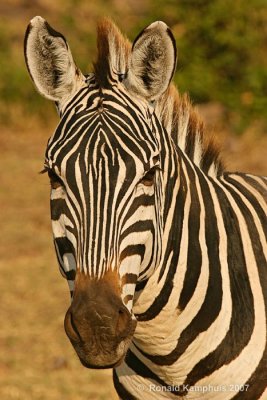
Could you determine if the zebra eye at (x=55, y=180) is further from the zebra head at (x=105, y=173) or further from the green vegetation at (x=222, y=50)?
the green vegetation at (x=222, y=50)

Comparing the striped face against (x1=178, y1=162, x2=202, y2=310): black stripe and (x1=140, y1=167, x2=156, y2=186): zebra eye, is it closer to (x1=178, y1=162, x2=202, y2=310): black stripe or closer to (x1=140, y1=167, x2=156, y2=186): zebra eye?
(x1=140, y1=167, x2=156, y2=186): zebra eye

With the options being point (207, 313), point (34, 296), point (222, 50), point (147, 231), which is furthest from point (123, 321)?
point (222, 50)

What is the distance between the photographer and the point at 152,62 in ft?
13.1

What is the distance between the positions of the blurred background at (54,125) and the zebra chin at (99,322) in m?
4.25

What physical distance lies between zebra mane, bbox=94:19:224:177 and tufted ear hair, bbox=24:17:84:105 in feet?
0.38

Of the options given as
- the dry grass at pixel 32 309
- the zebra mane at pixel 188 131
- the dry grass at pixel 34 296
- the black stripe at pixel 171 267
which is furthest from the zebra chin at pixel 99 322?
the dry grass at pixel 32 309

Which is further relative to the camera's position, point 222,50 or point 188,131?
point 222,50

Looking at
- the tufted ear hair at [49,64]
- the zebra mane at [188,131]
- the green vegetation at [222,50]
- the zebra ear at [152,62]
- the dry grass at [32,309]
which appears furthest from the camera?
the green vegetation at [222,50]

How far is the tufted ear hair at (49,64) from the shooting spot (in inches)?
161

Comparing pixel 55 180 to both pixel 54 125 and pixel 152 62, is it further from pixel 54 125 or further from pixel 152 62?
pixel 54 125

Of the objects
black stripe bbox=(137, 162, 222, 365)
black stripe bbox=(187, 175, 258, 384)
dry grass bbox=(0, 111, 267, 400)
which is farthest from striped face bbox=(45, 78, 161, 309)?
dry grass bbox=(0, 111, 267, 400)

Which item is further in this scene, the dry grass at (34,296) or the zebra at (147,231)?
the dry grass at (34,296)

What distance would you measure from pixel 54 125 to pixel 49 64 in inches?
600

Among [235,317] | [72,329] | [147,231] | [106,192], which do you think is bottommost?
[235,317]
